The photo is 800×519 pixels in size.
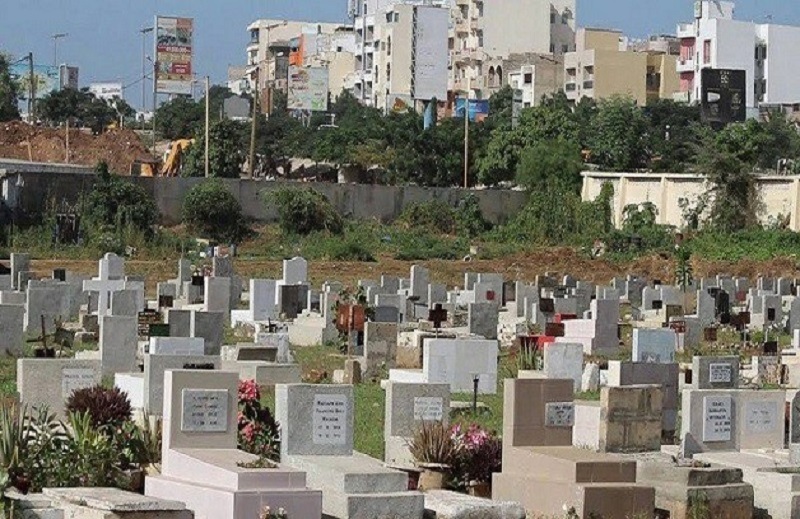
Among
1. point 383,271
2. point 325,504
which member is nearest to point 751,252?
point 383,271

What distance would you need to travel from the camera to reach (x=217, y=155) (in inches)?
2963

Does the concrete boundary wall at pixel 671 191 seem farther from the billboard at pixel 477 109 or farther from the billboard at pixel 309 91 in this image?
the billboard at pixel 309 91

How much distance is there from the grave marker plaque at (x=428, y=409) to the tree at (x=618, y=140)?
61.8 metres

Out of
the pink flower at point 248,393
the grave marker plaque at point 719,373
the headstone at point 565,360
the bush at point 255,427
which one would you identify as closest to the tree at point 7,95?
the headstone at point 565,360

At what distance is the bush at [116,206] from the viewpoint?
53.8 metres

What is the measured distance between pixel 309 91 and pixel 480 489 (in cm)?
10461

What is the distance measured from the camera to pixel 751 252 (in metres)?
56.2

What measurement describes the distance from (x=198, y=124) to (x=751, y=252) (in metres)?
51.2

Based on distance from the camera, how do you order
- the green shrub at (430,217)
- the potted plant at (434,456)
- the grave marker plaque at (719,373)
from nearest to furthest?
the potted plant at (434,456) < the grave marker plaque at (719,373) < the green shrub at (430,217)

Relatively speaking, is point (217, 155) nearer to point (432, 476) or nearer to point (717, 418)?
point (717, 418)

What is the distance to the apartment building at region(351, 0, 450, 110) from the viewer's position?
372 ft

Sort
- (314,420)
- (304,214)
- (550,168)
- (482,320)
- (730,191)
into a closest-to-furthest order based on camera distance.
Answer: (314,420), (482,320), (304,214), (730,191), (550,168)

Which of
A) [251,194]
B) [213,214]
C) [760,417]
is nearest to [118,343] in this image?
[760,417]

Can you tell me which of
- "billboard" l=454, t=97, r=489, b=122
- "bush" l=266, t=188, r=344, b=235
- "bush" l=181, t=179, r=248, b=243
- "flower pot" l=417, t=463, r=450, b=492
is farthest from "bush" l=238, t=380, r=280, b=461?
"billboard" l=454, t=97, r=489, b=122
